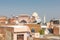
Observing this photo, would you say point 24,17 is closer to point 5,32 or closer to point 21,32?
point 21,32

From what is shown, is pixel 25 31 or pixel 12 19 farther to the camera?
pixel 12 19

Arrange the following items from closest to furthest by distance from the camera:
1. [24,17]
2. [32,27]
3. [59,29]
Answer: [59,29]
[32,27]
[24,17]

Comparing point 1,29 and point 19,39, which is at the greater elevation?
point 1,29

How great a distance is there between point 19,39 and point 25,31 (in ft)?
3.00

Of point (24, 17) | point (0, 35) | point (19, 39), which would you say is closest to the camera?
point (0, 35)

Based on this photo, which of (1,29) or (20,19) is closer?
(1,29)

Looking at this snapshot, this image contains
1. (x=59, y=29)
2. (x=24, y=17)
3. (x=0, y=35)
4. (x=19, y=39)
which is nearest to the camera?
(x=0, y=35)

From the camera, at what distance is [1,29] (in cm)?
973

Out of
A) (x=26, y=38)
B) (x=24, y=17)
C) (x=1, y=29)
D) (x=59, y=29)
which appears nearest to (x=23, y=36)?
(x=26, y=38)

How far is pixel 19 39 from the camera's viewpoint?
1333 centimetres

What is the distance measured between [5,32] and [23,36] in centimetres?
419

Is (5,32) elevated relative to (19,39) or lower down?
elevated

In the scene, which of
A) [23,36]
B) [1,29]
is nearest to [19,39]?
[23,36]

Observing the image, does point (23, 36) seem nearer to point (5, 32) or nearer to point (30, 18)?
point (5, 32)
